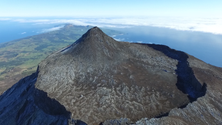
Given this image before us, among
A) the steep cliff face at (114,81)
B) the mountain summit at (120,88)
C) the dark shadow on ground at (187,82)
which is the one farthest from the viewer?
the dark shadow on ground at (187,82)

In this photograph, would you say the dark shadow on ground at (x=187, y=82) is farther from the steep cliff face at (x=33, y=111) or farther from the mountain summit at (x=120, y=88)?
the steep cliff face at (x=33, y=111)

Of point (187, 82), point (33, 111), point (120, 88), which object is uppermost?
point (187, 82)

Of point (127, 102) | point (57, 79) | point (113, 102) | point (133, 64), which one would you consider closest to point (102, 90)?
point (113, 102)

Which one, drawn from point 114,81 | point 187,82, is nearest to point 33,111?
point 114,81

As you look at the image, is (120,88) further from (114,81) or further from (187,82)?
(187,82)

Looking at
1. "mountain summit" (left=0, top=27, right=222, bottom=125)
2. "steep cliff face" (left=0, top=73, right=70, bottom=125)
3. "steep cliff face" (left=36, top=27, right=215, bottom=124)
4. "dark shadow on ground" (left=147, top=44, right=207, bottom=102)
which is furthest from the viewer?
"dark shadow on ground" (left=147, top=44, right=207, bottom=102)

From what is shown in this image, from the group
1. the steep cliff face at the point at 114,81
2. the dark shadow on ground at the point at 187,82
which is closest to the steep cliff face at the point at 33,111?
the steep cliff face at the point at 114,81

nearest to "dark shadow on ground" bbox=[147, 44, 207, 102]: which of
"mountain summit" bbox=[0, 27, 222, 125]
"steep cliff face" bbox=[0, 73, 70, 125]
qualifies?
"mountain summit" bbox=[0, 27, 222, 125]

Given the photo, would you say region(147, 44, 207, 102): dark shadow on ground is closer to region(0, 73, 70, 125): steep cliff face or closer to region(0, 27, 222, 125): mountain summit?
region(0, 27, 222, 125): mountain summit
